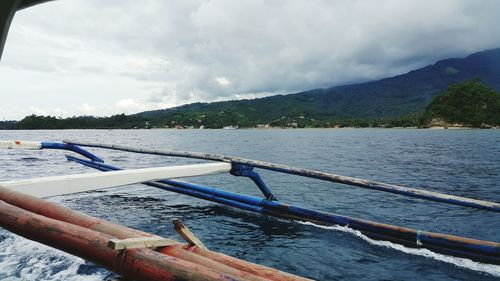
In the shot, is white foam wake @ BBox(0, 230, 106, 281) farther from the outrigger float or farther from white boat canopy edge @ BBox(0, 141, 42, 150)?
white boat canopy edge @ BBox(0, 141, 42, 150)

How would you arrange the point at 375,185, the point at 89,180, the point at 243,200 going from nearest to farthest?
the point at 89,180 < the point at 375,185 < the point at 243,200

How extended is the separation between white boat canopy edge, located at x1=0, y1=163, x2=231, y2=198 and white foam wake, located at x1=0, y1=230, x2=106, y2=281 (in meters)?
1.39

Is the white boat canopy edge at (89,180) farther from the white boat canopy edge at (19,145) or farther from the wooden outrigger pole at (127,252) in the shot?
the white boat canopy edge at (19,145)

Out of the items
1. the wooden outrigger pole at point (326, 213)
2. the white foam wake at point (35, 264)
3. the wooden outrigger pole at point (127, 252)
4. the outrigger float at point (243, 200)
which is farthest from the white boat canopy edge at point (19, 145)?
the wooden outrigger pole at point (127, 252)

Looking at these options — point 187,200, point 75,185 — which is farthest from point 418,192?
point 187,200

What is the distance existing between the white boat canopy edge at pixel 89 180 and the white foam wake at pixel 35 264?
4.57 feet

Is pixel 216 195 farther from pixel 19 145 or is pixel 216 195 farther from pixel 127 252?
pixel 127 252

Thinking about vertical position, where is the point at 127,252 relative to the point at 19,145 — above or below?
below

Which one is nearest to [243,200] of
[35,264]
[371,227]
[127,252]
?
[371,227]

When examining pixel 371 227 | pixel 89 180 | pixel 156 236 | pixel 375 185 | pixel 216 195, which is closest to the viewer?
pixel 156 236

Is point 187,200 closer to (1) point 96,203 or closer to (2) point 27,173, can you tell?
(1) point 96,203

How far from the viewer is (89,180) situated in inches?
271

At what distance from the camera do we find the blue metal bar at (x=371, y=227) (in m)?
6.57

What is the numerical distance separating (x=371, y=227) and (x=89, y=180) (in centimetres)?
678
